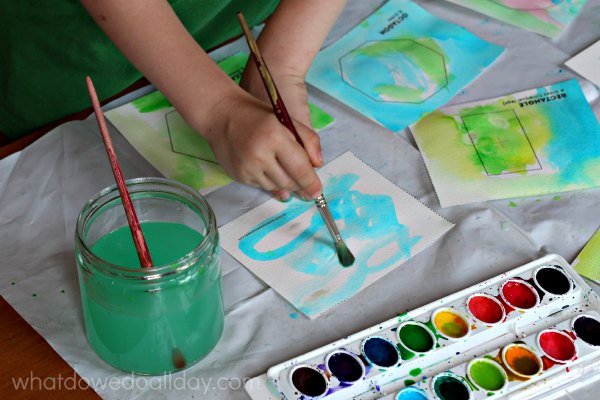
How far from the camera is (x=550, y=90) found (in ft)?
2.98

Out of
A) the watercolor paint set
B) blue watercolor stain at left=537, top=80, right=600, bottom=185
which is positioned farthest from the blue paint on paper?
the watercolor paint set

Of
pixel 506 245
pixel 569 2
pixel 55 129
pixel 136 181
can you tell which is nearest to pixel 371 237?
pixel 506 245

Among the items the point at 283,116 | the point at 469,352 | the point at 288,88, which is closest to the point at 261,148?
the point at 283,116

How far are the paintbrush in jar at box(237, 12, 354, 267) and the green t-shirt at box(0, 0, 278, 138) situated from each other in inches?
10.5

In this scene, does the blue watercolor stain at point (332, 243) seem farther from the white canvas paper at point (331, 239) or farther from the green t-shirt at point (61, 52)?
the green t-shirt at point (61, 52)

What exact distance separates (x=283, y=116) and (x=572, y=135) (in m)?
0.34

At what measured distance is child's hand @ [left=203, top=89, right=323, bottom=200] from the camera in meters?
0.74

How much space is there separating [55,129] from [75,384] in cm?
33

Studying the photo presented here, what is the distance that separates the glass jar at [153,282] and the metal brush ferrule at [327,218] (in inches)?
5.6

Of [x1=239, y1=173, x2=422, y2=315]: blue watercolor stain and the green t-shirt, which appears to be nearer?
[x1=239, y1=173, x2=422, y2=315]: blue watercolor stain

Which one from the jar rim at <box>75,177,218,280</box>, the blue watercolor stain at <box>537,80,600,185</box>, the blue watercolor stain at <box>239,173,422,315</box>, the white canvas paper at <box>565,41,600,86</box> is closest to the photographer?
the jar rim at <box>75,177,218,280</box>

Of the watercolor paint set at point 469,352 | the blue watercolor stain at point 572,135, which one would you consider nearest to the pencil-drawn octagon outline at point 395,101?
the blue watercolor stain at point 572,135

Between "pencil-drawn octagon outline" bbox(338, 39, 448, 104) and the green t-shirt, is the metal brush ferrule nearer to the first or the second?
"pencil-drawn octagon outline" bbox(338, 39, 448, 104)

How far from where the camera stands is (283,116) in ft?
2.43
